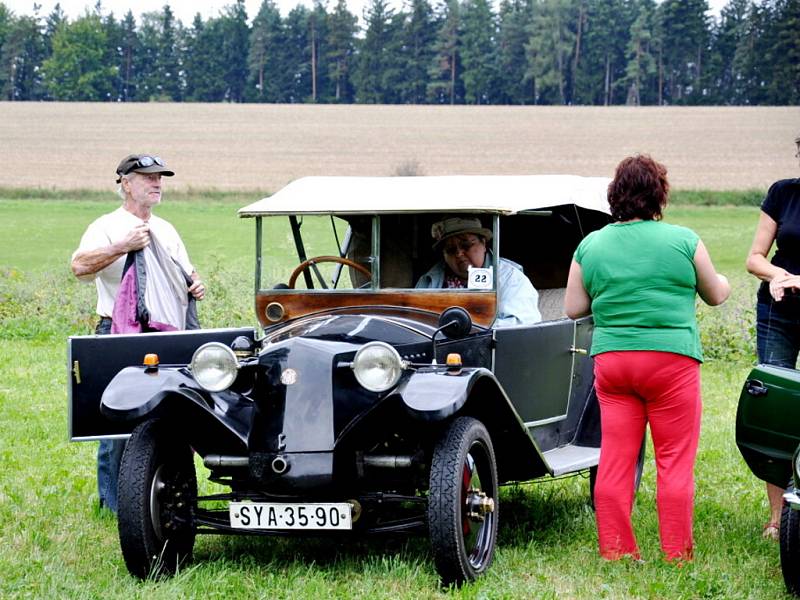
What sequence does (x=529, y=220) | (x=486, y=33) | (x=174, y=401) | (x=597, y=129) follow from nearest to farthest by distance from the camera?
(x=174, y=401) → (x=529, y=220) → (x=597, y=129) → (x=486, y=33)

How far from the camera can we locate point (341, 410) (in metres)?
5.07

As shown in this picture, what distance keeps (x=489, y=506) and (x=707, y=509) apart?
6.91 feet

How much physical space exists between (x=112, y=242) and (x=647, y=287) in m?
2.94

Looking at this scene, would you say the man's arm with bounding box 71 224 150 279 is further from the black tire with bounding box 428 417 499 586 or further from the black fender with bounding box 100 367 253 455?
the black tire with bounding box 428 417 499 586

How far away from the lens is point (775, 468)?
18.2 feet

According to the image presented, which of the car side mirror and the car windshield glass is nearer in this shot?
the car side mirror

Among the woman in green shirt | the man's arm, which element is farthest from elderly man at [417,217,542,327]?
the man's arm

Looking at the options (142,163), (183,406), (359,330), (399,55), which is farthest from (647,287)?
(399,55)

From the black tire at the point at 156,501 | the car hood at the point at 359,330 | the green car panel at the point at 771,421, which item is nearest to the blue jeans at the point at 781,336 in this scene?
the green car panel at the point at 771,421

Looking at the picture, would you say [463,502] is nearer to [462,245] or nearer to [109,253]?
[462,245]

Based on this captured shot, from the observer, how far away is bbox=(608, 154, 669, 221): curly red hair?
5.30 m

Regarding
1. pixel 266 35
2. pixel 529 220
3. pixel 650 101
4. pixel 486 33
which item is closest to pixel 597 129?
pixel 650 101

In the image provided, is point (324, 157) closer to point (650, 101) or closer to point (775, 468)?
point (650, 101)

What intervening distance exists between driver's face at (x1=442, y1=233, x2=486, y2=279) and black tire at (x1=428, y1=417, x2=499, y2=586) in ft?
4.84
